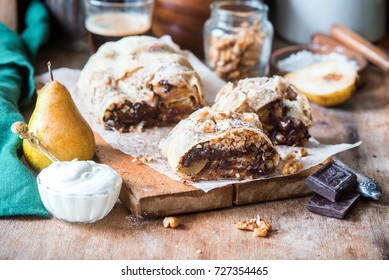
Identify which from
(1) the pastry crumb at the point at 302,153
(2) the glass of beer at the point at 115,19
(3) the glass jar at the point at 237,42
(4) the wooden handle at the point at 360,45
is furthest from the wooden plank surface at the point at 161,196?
(4) the wooden handle at the point at 360,45

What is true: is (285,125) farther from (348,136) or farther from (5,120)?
(5,120)

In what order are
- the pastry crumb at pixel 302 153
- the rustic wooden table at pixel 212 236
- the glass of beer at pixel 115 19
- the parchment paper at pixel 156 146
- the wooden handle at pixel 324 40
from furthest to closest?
1. the wooden handle at pixel 324 40
2. the glass of beer at pixel 115 19
3. the pastry crumb at pixel 302 153
4. the parchment paper at pixel 156 146
5. the rustic wooden table at pixel 212 236

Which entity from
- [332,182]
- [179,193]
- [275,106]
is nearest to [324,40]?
[275,106]

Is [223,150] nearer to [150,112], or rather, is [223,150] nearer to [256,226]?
[256,226]

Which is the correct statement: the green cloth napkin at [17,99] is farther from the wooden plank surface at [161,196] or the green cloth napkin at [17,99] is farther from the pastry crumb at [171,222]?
the pastry crumb at [171,222]

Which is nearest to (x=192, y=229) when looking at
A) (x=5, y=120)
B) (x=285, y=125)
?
(x=285, y=125)
